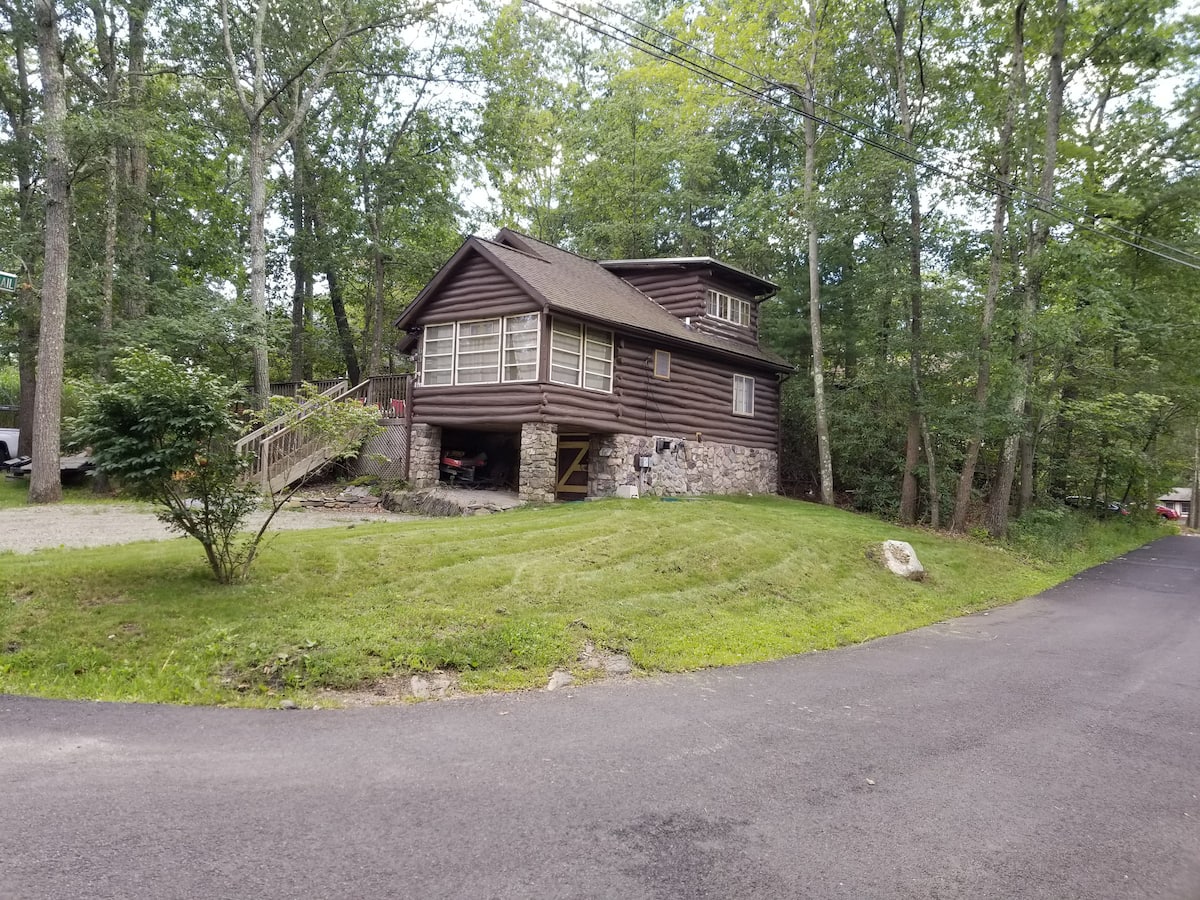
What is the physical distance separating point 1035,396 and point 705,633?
1593 cm

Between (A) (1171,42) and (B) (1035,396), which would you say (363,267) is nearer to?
(B) (1035,396)

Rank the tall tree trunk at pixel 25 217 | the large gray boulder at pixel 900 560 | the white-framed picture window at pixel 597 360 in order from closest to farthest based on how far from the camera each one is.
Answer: the large gray boulder at pixel 900 560 < the white-framed picture window at pixel 597 360 < the tall tree trunk at pixel 25 217

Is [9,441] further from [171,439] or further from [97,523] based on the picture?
[171,439]

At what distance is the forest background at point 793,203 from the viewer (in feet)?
56.6

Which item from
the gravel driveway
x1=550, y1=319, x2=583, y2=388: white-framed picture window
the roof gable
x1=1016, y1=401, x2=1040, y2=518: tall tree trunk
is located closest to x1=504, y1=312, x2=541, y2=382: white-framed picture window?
x1=550, y1=319, x2=583, y2=388: white-framed picture window

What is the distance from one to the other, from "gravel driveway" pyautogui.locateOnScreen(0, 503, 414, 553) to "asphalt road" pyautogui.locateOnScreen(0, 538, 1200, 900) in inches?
219

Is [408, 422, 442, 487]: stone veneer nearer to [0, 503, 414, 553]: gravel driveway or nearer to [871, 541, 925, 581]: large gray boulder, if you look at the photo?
[0, 503, 414, 553]: gravel driveway

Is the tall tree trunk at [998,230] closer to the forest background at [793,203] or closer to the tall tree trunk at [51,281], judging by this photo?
the forest background at [793,203]

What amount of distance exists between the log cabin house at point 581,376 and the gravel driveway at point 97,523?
148 inches

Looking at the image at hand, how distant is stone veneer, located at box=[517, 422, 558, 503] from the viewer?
54.3ft

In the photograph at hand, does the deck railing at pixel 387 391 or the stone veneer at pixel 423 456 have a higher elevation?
the deck railing at pixel 387 391

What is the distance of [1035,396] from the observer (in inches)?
744

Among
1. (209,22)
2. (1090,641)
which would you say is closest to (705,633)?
(1090,641)

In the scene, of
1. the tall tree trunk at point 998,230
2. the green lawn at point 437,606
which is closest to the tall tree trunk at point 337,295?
the green lawn at point 437,606
